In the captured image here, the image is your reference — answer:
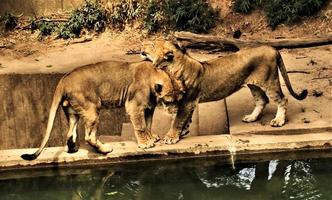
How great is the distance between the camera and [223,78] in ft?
24.3

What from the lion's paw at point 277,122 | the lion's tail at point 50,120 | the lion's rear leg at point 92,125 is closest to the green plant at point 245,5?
the lion's paw at point 277,122

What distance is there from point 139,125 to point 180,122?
515mm

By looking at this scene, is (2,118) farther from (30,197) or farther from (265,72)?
(265,72)

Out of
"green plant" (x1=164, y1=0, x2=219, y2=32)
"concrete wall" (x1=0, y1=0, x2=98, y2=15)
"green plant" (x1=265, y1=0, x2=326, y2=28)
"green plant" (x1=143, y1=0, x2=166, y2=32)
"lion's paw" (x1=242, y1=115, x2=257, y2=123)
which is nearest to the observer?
"lion's paw" (x1=242, y1=115, x2=257, y2=123)

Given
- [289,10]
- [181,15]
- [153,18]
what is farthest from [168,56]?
[153,18]

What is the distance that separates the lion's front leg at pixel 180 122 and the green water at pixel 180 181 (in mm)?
326

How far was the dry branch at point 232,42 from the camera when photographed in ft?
31.5

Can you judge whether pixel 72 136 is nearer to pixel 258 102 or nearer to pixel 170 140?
pixel 170 140

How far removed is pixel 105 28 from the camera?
13.4 metres

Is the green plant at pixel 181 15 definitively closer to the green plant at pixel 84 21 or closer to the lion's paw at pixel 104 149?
the green plant at pixel 84 21

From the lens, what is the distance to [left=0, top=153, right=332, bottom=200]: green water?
257 inches

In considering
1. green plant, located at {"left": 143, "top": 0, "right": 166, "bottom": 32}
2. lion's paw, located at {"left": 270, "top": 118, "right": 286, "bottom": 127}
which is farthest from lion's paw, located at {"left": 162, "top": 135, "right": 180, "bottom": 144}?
green plant, located at {"left": 143, "top": 0, "right": 166, "bottom": 32}

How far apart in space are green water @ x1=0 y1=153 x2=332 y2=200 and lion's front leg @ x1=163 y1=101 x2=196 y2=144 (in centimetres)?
33

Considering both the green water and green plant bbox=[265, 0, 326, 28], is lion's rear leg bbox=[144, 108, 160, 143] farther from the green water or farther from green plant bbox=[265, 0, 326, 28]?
green plant bbox=[265, 0, 326, 28]
